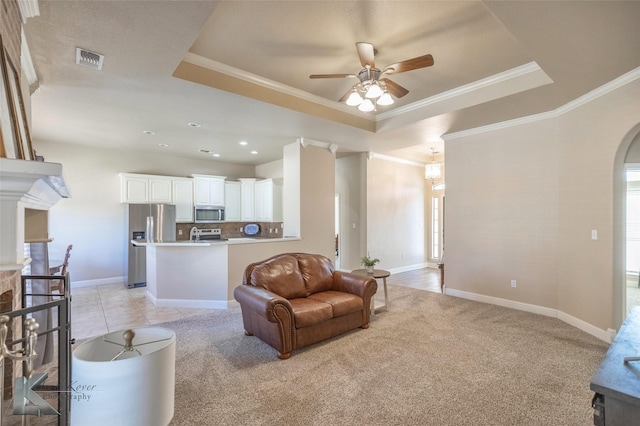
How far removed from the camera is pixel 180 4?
1993 mm

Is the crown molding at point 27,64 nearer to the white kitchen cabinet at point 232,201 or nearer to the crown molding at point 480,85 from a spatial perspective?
the crown molding at point 480,85

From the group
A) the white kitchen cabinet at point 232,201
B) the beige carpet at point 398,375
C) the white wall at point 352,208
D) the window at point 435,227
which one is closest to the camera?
the beige carpet at point 398,375

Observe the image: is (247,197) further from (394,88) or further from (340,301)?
(394,88)

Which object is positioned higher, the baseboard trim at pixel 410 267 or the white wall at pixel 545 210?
the white wall at pixel 545 210

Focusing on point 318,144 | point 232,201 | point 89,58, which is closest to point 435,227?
point 318,144

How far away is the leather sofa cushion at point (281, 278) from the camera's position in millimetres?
3475

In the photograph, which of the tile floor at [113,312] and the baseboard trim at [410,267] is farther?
the baseboard trim at [410,267]

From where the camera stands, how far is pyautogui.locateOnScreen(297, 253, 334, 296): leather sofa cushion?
3.82 meters

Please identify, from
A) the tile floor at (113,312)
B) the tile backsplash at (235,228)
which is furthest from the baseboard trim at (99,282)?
the tile backsplash at (235,228)

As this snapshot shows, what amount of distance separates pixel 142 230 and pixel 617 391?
687 centimetres

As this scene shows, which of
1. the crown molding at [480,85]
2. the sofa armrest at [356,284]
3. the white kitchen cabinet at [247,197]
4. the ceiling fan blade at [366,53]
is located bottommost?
the sofa armrest at [356,284]

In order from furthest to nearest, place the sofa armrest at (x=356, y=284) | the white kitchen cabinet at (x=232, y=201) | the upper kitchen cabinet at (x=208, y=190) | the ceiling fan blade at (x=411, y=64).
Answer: the white kitchen cabinet at (x=232, y=201)
the upper kitchen cabinet at (x=208, y=190)
the sofa armrest at (x=356, y=284)
the ceiling fan blade at (x=411, y=64)

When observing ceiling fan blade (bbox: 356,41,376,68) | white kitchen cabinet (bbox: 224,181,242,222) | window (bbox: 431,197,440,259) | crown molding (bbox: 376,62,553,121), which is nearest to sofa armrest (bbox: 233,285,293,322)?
ceiling fan blade (bbox: 356,41,376,68)

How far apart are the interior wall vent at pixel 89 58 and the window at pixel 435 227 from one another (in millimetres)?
7753
